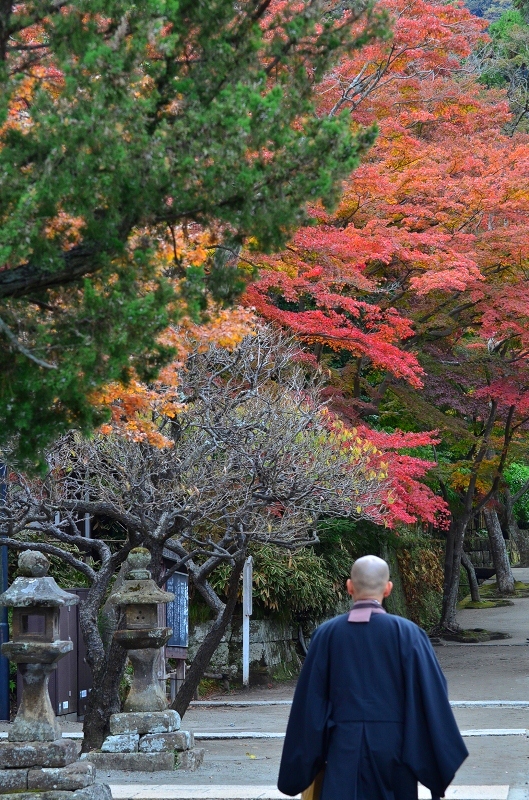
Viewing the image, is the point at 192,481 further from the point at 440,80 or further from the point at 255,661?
the point at 440,80

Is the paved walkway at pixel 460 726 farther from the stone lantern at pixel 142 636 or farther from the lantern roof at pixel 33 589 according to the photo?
the lantern roof at pixel 33 589

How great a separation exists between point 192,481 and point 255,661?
911cm

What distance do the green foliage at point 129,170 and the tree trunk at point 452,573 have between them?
17765 millimetres

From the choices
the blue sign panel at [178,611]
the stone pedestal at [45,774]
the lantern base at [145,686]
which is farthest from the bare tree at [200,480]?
the blue sign panel at [178,611]

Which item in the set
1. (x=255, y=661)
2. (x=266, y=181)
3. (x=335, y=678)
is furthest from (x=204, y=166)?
(x=255, y=661)

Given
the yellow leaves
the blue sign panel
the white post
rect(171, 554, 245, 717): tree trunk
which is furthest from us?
the white post

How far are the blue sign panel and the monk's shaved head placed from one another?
9750 millimetres

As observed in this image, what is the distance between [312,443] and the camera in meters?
9.87

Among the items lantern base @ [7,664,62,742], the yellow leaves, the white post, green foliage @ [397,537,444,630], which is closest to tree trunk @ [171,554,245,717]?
lantern base @ [7,664,62,742]

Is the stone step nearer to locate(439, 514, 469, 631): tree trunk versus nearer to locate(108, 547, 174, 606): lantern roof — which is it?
locate(108, 547, 174, 606): lantern roof

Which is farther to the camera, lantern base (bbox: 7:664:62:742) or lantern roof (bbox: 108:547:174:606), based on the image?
lantern roof (bbox: 108:547:174:606)

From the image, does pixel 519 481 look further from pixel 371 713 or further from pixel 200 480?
pixel 371 713

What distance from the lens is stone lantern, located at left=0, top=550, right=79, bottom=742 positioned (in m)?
7.79

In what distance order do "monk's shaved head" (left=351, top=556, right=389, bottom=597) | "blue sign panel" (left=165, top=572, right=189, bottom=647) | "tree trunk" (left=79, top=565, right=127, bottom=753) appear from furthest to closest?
1. "blue sign panel" (left=165, top=572, right=189, bottom=647)
2. "tree trunk" (left=79, top=565, right=127, bottom=753)
3. "monk's shaved head" (left=351, top=556, right=389, bottom=597)
